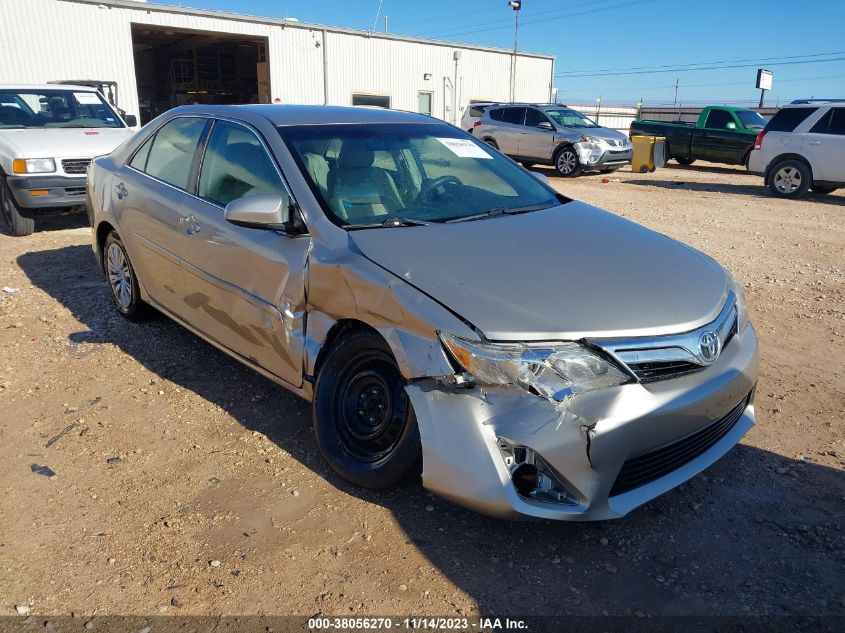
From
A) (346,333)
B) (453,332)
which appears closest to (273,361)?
(346,333)

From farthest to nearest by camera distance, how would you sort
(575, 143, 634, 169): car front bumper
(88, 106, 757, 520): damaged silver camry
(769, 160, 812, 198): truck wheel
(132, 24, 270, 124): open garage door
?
(132, 24, 270, 124): open garage door → (575, 143, 634, 169): car front bumper → (769, 160, 812, 198): truck wheel → (88, 106, 757, 520): damaged silver camry

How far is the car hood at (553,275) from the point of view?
2496mm

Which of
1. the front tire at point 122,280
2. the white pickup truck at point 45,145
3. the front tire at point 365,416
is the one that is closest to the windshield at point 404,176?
the front tire at point 365,416

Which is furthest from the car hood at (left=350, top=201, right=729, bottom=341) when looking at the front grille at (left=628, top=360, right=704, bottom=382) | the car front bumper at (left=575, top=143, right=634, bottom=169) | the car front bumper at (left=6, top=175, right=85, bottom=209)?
the car front bumper at (left=575, top=143, right=634, bottom=169)

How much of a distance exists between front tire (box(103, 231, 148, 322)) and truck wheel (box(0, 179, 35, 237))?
3.81 m

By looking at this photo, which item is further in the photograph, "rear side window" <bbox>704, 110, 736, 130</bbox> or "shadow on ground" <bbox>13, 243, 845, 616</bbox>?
"rear side window" <bbox>704, 110, 736, 130</bbox>

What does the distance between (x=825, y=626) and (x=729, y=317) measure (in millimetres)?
1237

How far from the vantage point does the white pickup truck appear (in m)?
8.05

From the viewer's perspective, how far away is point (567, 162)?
1680 cm

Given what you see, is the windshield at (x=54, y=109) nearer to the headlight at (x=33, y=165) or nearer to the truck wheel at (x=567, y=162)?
the headlight at (x=33, y=165)

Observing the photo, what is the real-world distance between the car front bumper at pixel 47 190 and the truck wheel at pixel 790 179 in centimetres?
1245

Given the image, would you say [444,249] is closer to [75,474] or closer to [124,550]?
[124,550]

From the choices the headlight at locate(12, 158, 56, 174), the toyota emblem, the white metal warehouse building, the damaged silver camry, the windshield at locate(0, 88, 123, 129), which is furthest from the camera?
the white metal warehouse building

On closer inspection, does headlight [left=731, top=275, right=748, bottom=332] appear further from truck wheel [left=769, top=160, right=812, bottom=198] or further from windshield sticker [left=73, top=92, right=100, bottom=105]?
truck wheel [left=769, top=160, right=812, bottom=198]
